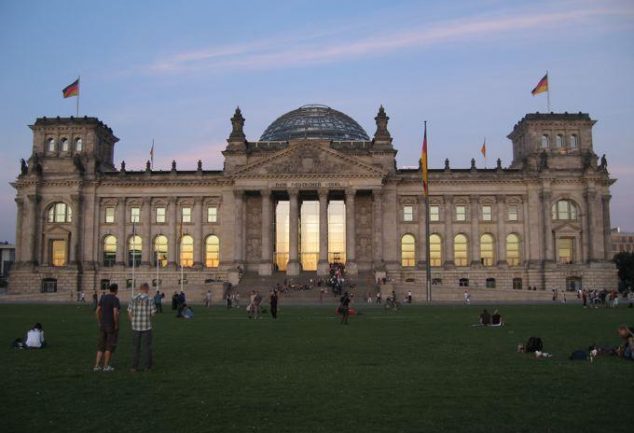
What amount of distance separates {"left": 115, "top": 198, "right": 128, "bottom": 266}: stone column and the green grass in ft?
228

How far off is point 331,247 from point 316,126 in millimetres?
21107

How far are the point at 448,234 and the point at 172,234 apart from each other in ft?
121

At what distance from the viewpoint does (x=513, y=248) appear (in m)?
94.3

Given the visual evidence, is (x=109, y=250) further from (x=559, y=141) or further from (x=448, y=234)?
(x=559, y=141)

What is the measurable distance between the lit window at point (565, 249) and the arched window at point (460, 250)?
39.5 ft

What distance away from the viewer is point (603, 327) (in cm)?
3384

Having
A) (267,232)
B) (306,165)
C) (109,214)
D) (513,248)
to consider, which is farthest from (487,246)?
(109,214)

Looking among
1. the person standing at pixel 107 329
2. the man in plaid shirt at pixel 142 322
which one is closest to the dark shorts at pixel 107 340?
the person standing at pixel 107 329

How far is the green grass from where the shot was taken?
12.5 m

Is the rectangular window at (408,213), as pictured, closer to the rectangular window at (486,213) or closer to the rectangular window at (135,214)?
the rectangular window at (486,213)

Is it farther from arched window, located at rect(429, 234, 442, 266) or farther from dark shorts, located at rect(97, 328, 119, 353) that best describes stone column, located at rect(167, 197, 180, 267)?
dark shorts, located at rect(97, 328, 119, 353)

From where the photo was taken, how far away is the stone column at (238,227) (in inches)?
3530

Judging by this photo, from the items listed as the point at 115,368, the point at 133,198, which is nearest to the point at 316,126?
the point at 133,198

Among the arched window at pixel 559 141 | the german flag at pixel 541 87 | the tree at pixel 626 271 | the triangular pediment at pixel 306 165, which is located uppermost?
the german flag at pixel 541 87
